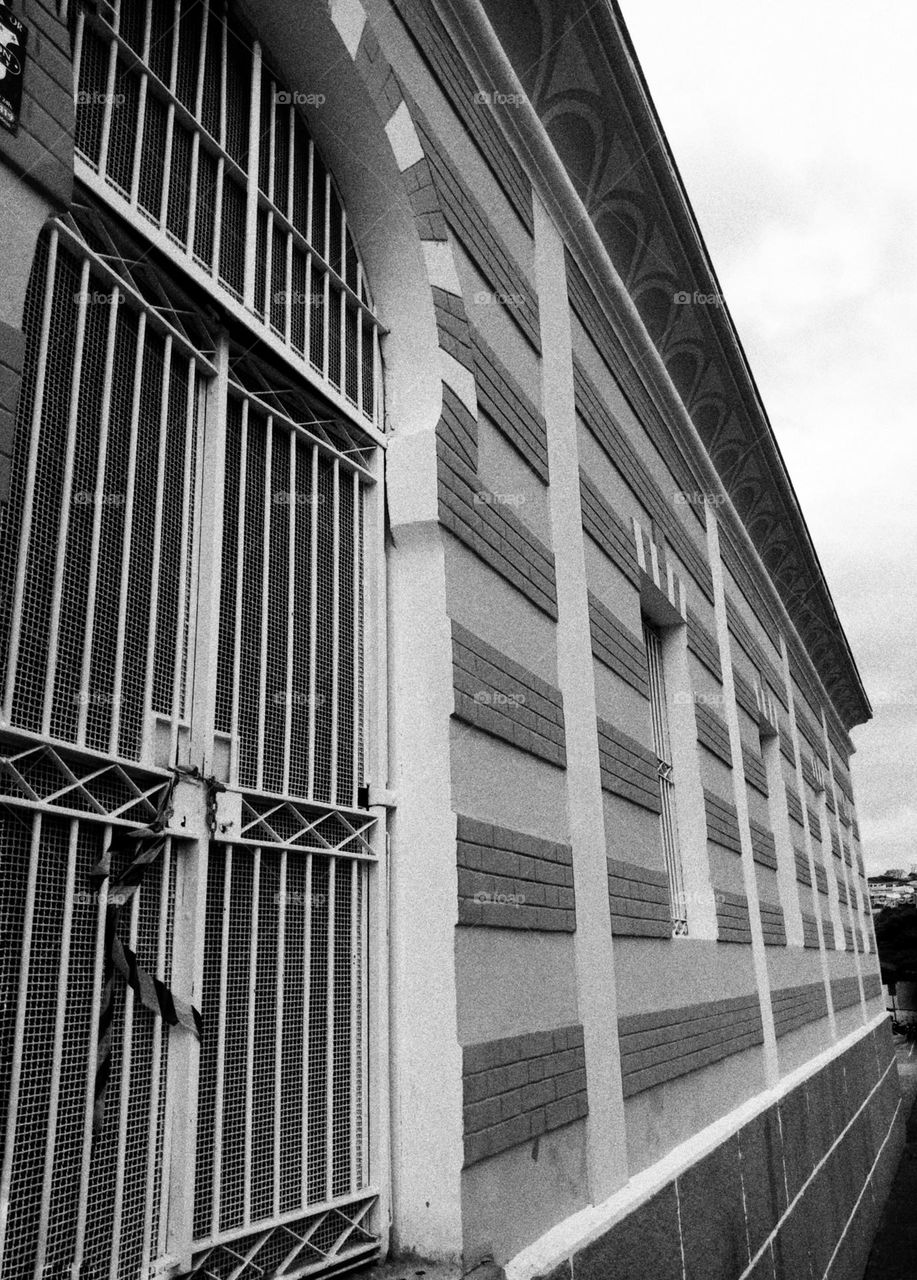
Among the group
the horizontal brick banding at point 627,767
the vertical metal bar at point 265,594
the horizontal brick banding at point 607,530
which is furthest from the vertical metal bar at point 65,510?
the horizontal brick banding at point 607,530

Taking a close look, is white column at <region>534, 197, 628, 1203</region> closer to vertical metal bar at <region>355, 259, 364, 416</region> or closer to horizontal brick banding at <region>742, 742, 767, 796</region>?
vertical metal bar at <region>355, 259, 364, 416</region>

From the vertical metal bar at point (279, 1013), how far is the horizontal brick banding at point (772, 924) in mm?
6049

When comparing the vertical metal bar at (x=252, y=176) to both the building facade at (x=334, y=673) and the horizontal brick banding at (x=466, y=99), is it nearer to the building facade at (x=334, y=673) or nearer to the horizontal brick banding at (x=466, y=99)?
the building facade at (x=334, y=673)

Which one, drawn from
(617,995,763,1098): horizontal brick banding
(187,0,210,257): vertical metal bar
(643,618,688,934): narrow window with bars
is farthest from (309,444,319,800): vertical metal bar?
(643,618,688,934): narrow window with bars

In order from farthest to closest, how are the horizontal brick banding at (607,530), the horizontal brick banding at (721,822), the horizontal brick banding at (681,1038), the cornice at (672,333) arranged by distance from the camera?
1. the horizontal brick banding at (721,822)
2. the horizontal brick banding at (607,530)
3. the cornice at (672,333)
4. the horizontal brick banding at (681,1038)

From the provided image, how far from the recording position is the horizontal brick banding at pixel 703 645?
24.1ft

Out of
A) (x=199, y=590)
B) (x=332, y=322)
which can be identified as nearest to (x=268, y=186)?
(x=332, y=322)

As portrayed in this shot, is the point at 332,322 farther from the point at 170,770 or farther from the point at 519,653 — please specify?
the point at 170,770

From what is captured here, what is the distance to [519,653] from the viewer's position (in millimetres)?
4105

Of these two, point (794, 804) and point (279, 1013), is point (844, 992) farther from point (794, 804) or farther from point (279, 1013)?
point (279, 1013)

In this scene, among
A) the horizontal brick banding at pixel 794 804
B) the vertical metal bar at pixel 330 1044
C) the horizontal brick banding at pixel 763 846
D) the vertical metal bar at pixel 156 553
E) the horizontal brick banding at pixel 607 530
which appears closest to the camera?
the vertical metal bar at pixel 156 553

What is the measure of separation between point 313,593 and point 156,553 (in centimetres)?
72

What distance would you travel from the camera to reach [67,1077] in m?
2.15

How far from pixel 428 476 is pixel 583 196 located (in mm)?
3120
